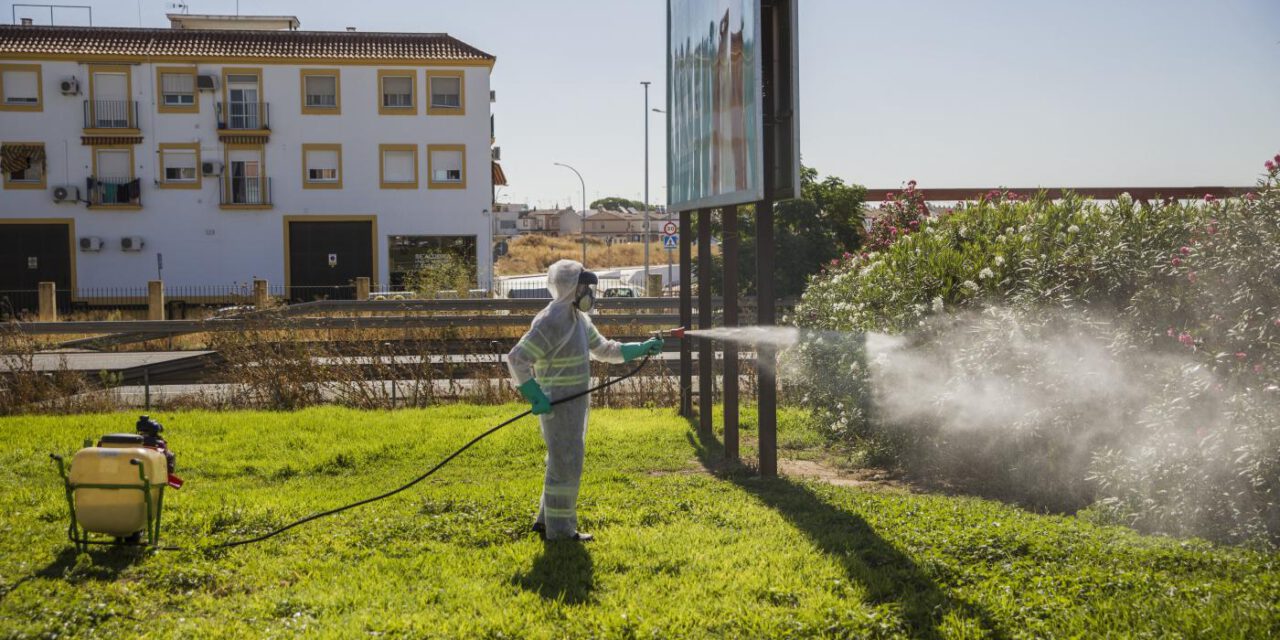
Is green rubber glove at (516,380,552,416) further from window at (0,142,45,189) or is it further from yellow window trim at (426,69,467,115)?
window at (0,142,45,189)

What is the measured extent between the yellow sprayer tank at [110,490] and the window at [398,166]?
34.7 meters

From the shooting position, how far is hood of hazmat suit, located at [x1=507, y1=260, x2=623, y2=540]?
6766mm

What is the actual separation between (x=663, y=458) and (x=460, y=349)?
209 inches

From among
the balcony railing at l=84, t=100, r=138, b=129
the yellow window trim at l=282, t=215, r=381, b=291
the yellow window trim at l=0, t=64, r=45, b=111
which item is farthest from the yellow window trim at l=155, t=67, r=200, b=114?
the yellow window trim at l=282, t=215, r=381, b=291

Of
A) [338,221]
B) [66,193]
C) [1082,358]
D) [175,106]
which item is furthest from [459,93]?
[1082,358]

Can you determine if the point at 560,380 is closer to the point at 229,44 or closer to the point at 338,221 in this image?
the point at 338,221

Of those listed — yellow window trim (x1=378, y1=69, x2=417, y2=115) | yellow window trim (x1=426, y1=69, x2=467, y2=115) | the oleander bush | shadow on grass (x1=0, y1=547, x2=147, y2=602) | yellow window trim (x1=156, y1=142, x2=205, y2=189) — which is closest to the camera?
shadow on grass (x1=0, y1=547, x2=147, y2=602)

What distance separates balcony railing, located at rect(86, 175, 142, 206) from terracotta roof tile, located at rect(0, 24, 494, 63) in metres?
4.45

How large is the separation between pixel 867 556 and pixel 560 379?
2123 mm

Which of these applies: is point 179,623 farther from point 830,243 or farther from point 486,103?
point 486,103

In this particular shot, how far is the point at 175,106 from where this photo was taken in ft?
129

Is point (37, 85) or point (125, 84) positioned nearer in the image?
point (37, 85)

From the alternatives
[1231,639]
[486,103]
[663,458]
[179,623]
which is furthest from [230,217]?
[1231,639]

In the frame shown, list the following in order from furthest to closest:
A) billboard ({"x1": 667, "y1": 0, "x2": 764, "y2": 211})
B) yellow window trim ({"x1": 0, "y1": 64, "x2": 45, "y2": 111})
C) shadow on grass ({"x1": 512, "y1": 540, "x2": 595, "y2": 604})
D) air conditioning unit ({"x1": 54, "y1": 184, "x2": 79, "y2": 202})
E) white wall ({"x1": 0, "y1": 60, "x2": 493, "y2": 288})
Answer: white wall ({"x1": 0, "y1": 60, "x2": 493, "y2": 288}), air conditioning unit ({"x1": 54, "y1": 184, "x2": 79, "y2": 202}), yellow window trim ({"x1": 0, "y1": 64, "x2": 45, "y2": 111}), billboard ({"x1": 667, "y1": 0, "x2": 764, "y2": 211}), shadow on grass ({"x1": 512, "y1": 540, "x2": 595, "y2": 604})
